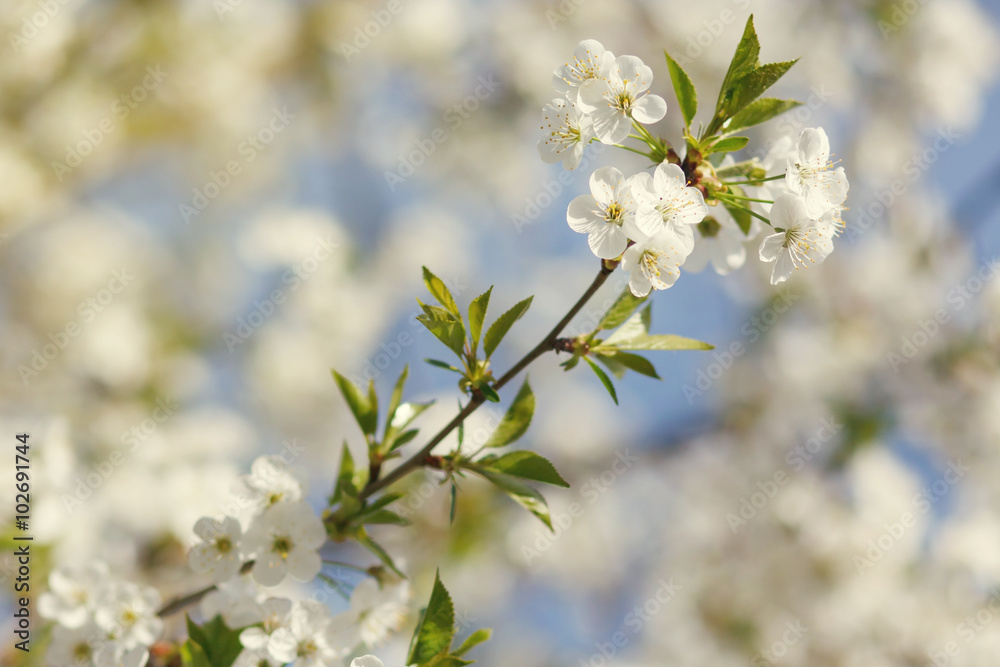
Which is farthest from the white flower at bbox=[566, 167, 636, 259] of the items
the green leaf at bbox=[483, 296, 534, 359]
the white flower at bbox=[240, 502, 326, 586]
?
the white flower at bbox=[240, 502, 326, 586]

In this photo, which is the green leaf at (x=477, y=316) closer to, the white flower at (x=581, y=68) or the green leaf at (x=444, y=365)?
the green leaf at (x=444, y=365)

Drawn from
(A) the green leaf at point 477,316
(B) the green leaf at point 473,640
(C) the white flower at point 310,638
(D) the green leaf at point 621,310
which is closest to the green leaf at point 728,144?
(D) the green leaf at point 621,310

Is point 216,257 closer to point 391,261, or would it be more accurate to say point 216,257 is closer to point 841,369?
point 391,261

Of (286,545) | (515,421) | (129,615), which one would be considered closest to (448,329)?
(515,421)

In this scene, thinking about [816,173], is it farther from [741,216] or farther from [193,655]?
[193,655]

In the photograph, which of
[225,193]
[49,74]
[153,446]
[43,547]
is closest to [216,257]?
[225,193]
